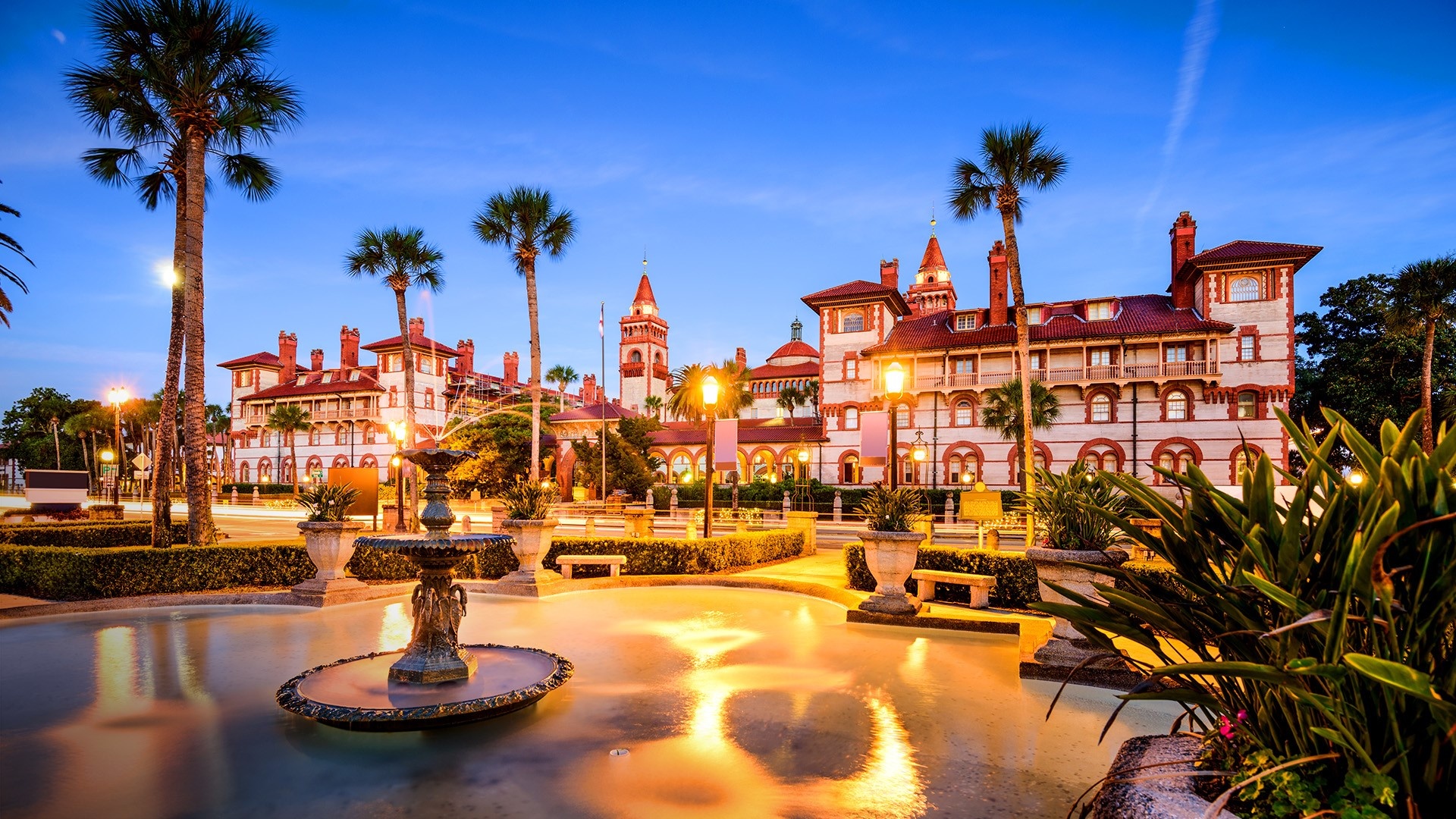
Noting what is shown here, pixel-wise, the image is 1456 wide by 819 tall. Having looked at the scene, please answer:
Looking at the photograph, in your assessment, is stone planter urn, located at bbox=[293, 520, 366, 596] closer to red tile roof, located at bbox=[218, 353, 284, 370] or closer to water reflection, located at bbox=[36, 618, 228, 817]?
water reflection, located at bbox=[36, 618, 228, 817]

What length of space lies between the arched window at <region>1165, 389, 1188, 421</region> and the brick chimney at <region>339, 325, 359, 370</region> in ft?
213

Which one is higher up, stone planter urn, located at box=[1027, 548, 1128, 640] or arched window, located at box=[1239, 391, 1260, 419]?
arched window, located at box=[1239, 391, 1260, 419]

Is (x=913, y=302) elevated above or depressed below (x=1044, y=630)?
above

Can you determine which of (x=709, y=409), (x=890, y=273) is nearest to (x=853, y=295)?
(x=890, y=273)

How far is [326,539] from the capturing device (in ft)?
39.1

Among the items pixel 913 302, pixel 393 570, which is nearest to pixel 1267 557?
pixel 393 570

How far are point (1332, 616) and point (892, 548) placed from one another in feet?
27.8

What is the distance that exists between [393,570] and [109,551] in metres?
4.48

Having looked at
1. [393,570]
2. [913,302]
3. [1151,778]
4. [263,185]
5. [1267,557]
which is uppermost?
[913,302]

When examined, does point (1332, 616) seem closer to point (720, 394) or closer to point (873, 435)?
point (873, 435)

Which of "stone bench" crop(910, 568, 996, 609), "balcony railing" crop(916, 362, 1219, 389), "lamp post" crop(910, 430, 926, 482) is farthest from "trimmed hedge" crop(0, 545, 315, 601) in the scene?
"balcony railing" crop(916, 362, 1219, 389)

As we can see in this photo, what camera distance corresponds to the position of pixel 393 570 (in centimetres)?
1399

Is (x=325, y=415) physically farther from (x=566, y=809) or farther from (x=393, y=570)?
(x=566, y=809)

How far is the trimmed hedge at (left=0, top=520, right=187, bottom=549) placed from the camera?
17.2 metres
